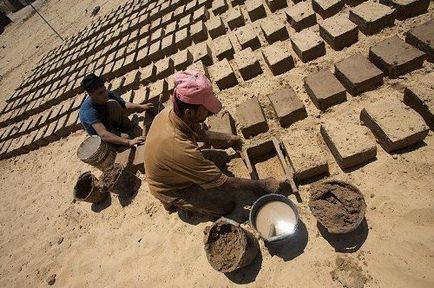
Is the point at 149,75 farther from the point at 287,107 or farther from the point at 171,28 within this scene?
the point at 287,107

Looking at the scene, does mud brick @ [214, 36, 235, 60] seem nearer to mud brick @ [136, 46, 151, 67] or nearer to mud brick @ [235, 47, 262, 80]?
mud brick @ [235, 47, 262, 80]

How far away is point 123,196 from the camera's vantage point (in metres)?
4.32

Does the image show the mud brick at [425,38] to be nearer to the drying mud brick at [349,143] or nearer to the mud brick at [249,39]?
the drying mud brick at [349,143]

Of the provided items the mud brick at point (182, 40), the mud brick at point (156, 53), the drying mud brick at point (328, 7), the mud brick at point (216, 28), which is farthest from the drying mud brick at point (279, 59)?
the mud brick at point (156, 53)

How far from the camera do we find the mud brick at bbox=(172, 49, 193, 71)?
561 cm

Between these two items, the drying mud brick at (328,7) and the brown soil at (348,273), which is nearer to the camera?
the brown soil at (348,273)

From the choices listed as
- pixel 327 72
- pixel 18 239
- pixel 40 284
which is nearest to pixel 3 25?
pixel 18 239

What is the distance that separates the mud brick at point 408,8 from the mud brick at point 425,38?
62cm

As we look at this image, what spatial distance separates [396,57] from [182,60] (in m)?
3.34

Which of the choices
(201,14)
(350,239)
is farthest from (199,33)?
(350,239)

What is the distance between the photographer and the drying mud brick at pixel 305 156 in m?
3.17

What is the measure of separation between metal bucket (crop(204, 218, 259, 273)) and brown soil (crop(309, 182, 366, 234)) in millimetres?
644

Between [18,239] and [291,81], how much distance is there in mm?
4642

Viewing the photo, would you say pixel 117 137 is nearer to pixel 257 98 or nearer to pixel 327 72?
pixel 257 98
